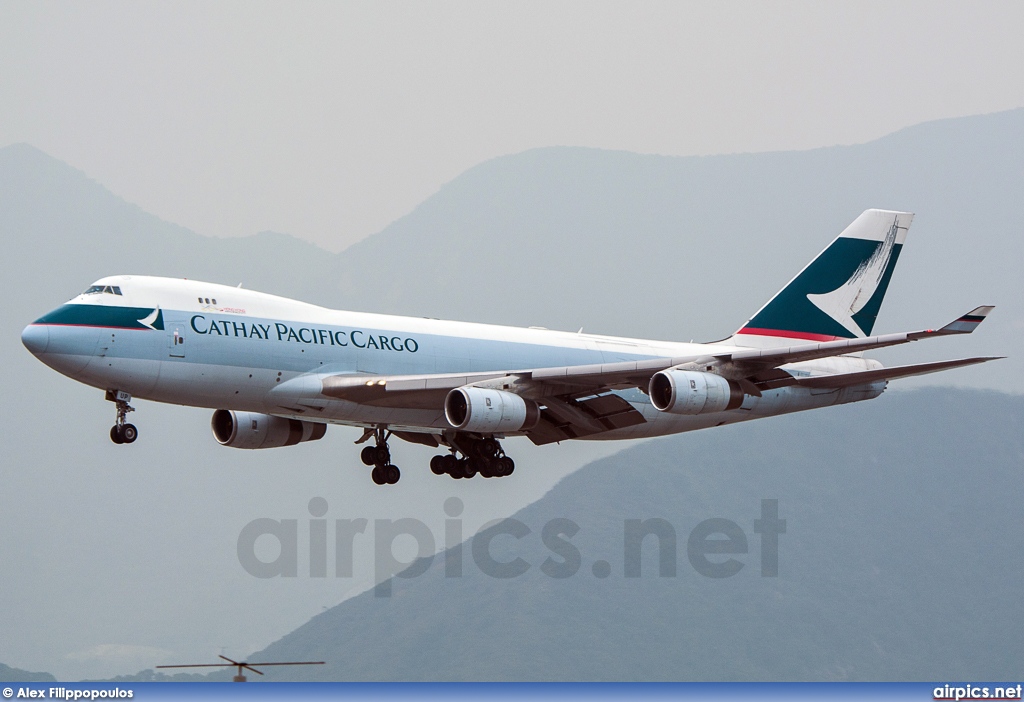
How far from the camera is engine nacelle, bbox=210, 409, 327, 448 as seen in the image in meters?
44.7

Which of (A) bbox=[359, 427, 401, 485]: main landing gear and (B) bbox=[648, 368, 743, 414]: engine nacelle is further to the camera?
(A) bbox=[359, 427, 401, 485]: main landing gear

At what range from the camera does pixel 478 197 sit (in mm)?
195875

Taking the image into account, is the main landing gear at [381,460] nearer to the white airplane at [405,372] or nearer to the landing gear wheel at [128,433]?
the white airplane at [405,372]

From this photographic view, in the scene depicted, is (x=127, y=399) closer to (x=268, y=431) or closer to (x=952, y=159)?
(x=268, y=431)

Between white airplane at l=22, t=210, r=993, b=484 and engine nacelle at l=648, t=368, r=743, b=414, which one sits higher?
white airplane at l=22, t=210, r=993, b=484

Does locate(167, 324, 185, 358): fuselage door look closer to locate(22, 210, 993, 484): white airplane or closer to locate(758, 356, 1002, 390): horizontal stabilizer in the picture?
locate(22, 210, 993, 484): white airplane

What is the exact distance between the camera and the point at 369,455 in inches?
1818

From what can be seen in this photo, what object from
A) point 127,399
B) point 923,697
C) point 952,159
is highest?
point 952,159

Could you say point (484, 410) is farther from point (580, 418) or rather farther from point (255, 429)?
point (255, 429)

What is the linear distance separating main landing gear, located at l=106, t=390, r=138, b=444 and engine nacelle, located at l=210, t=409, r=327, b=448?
643 cm

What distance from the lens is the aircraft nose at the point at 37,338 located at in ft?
119

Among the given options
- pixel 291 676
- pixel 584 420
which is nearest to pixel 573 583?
pixel 291 676

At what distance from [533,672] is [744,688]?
85503mm

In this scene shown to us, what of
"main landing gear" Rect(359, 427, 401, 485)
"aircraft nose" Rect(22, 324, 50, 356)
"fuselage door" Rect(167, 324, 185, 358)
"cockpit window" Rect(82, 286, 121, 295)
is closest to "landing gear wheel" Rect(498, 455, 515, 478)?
"main landing gear" Rect(359, 427, 401, 485)
